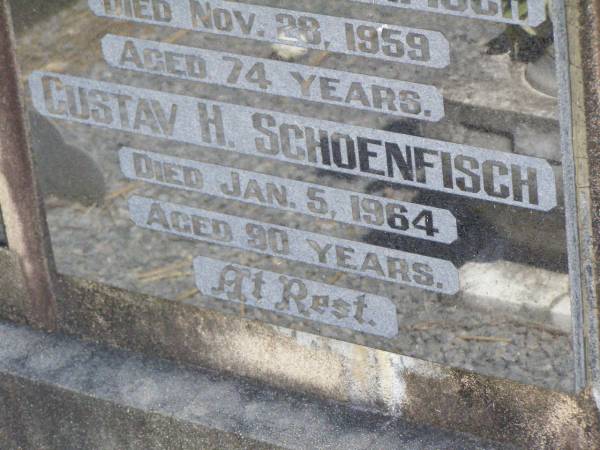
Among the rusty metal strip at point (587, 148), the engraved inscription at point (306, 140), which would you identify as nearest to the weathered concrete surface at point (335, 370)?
the rusty metal strip at point (587, 148)

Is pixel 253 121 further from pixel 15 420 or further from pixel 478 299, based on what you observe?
pixel 15 420

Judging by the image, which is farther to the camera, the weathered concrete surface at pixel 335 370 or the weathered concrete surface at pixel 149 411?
the weathered concrete surface at pixel 149 411

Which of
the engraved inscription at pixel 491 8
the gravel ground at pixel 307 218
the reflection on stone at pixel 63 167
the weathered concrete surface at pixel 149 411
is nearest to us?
the engraved inscription at pixel 491 8

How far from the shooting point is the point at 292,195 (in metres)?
2.54

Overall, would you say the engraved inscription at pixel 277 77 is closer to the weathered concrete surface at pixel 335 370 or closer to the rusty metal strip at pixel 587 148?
the rusty metal strip at pixel 587 148

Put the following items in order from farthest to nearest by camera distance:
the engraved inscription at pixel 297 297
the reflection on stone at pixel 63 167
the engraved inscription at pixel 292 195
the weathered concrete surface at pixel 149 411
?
1. the reflection on stone at pixel 63 167
2. the weathered concrete surface at pixel 149 411
3. the engraved inscription at pixel 297 297
4. the engraved inscription at pixel 292 195

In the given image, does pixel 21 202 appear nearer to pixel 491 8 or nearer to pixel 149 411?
pixel 149 411

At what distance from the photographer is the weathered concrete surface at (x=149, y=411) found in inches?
103

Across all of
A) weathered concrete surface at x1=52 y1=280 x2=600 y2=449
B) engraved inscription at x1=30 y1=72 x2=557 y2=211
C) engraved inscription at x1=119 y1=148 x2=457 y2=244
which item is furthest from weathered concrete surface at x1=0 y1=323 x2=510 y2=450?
engraved inscription at x1=30 y1=72 x2=557 y2=211

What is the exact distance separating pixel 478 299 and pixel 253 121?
65cm

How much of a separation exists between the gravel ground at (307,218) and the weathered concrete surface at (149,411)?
0.72 ft

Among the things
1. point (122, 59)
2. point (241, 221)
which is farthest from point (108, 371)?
point (122, 59)

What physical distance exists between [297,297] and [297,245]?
131 millimetres

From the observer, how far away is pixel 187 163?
2.66 m
